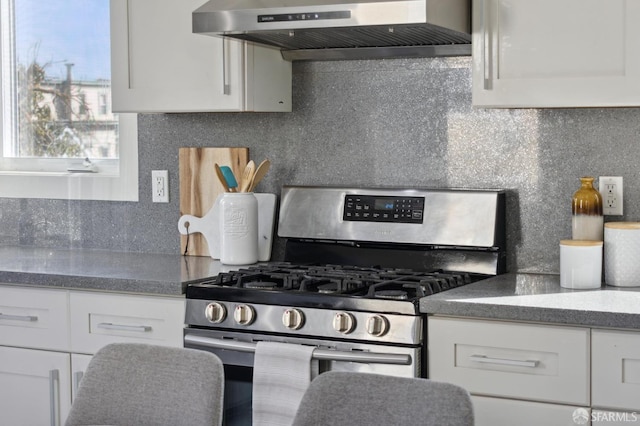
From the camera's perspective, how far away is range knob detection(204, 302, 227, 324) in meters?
2.77

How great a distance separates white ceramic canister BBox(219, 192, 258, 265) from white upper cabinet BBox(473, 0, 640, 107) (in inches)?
34.0

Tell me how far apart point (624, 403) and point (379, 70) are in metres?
1.36

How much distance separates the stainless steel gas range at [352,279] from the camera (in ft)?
8.45

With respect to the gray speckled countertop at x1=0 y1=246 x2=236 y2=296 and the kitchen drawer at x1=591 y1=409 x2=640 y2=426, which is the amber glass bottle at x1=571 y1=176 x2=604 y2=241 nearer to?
the kitchen drawer at x1=591 y1=409 x2=640 y2=426

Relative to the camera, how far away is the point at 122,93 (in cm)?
329

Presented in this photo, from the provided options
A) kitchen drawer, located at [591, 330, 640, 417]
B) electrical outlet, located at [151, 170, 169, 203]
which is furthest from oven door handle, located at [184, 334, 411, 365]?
electrical outlet, located at [151, 170, 169, 203]

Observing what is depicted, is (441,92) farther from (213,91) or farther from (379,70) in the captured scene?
(213,91)

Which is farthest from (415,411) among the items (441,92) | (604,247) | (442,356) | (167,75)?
(167,75)

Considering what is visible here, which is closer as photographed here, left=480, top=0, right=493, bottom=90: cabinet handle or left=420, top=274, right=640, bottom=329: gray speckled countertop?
left=420, top=274, right=640, bottom=329: gray speckled countertop

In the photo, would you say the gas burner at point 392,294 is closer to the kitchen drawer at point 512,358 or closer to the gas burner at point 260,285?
the kitchen drawer at point 512,358

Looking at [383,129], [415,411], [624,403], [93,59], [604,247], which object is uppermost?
[93,59]

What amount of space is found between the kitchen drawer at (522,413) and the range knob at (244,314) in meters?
0.64

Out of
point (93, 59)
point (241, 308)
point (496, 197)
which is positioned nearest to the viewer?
point (241, 308)

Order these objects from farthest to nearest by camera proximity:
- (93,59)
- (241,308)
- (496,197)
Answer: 1. (93,59)
2. (496,197)
3. (241,308)
